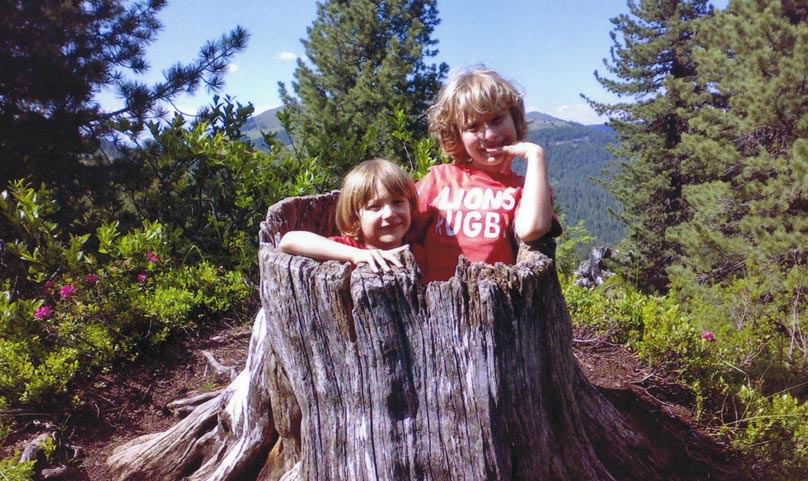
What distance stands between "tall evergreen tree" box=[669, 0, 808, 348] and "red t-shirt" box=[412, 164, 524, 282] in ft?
28.8

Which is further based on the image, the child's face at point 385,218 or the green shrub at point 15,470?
the green shrub at point 15,470

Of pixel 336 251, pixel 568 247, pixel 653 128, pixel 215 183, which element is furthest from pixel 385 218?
pixel 653 128

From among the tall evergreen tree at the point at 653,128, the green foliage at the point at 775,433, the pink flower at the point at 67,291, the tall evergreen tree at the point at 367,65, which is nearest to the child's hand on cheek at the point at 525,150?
the green foliage at the point at 775,433

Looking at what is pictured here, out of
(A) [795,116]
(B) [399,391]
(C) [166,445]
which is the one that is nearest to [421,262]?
(B) [399,391]

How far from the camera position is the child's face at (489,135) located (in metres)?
2.22

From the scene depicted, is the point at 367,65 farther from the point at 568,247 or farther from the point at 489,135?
the point at 489,135

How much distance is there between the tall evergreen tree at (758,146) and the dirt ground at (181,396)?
7.45 metres

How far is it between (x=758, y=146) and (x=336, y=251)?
1310 centimetres

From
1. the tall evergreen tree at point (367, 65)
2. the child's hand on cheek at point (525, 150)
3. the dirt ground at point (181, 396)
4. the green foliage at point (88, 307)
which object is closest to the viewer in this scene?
the child's hand on cheek at point (525, 150)

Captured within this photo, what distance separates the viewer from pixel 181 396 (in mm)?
3344

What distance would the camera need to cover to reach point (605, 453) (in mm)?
2287

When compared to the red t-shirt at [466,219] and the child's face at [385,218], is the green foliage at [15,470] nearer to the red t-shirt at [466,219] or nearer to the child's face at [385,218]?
the child's face at [385,218]

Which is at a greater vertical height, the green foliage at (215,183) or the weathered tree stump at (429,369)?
the green foliage at (215,183)

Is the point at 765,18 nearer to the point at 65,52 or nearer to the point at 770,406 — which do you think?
the point at 770,406
